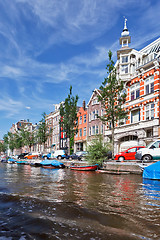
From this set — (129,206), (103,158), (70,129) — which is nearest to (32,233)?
(129,206)

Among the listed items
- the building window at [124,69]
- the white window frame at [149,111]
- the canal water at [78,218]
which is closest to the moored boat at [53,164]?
the white window frame at [149,111]

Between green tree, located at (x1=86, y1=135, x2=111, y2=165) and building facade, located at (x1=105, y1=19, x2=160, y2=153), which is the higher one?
building facade, located at (x1=105, y1=19, x2=160, y2=153)

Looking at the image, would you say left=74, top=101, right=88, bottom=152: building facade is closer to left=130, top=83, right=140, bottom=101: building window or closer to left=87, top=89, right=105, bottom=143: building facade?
left=87, top=89, right=105, bottom=143: building facade

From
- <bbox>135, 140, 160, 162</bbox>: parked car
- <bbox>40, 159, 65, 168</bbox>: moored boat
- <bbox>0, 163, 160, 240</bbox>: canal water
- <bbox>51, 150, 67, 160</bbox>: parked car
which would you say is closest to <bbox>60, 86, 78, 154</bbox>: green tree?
<bbox>51, 150, 67, 160</bbox>: parked car

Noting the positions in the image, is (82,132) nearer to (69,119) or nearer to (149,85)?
(69,119)

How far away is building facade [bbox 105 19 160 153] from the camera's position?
27.4m

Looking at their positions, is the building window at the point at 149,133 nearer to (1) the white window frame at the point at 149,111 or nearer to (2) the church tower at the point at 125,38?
(1) the white window frame at the point at 149,111

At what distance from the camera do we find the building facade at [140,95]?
89.9ft

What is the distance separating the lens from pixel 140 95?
30.2m

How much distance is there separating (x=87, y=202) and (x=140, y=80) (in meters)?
26.6

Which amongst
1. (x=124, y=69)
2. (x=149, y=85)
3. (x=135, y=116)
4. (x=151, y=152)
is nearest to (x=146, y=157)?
(x=151, y=152)

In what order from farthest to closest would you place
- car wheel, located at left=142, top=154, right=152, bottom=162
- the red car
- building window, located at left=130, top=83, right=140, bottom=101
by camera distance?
1. building window, located at left=130, top=83, right=140, bottom=101
2. the red car
3. car wheel, located at left=142, top=154, right=152, bottom=162

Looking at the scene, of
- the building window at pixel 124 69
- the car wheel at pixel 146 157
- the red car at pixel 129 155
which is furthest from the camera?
the building window at pixel 124 69

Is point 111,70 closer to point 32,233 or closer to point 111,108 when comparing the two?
point 111,108
